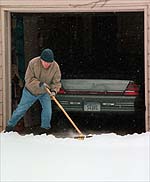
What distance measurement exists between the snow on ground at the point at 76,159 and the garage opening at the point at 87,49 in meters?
2.68

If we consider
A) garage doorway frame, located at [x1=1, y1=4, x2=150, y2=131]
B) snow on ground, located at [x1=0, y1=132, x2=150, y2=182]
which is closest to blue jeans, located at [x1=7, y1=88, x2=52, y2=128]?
garage doorway frame, located at [x1=1, y1=4, x2=150, y2=131]

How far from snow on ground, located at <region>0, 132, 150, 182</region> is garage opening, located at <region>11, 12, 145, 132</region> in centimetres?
268

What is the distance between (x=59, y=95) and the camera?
989cm

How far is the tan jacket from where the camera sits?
8.60 meters

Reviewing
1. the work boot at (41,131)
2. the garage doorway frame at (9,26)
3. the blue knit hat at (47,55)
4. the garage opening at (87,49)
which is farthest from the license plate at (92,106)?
the blue knit hat at (47,55)

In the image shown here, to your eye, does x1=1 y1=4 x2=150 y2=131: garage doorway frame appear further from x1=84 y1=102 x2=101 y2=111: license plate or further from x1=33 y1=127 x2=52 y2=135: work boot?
x1=84 y1=102 x2=101 y2=111: license plate

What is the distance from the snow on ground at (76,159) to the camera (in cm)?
541

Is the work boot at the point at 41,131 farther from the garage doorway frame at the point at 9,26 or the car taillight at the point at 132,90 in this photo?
the car taillight at the point at 132,90

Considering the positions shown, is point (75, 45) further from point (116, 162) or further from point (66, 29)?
point (116, 162)

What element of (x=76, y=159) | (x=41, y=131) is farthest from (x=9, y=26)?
(x=76, y=159)

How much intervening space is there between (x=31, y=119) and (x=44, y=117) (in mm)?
2321

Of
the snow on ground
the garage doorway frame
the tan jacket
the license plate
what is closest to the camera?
the snow on ground

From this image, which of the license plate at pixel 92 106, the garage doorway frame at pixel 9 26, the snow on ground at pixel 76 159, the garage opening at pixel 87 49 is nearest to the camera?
the snow on ground at pixel 76 159

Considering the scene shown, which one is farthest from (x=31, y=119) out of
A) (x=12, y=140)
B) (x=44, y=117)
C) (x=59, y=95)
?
(x=12, y=140)
